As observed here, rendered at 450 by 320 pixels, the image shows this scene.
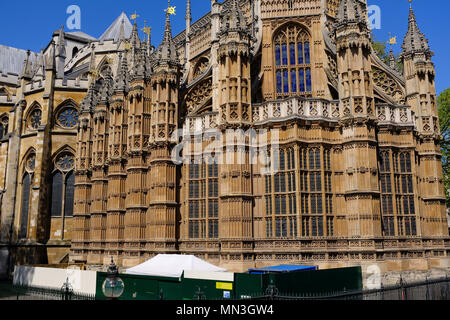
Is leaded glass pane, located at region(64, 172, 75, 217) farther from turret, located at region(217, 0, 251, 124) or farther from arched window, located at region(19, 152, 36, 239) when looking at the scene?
turret, located at region(217, 0, 251, 124)

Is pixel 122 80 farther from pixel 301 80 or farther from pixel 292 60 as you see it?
pixel 301 80

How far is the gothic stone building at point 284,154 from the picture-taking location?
23.9 metres

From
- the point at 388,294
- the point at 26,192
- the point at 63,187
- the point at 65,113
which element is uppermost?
the point at 65,113

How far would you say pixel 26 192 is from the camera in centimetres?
4619

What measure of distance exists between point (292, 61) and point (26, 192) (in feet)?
108

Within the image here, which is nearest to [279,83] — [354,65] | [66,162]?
[354,65]

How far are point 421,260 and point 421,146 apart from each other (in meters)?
7.55

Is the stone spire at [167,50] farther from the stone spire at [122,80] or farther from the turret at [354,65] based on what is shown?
the turret at [354,65]

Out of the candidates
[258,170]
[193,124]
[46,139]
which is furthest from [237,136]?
[46,139]

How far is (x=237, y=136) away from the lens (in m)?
25.1

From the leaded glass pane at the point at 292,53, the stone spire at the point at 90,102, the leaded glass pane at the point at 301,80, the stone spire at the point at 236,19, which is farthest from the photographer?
the stone spire at the point at 90,102

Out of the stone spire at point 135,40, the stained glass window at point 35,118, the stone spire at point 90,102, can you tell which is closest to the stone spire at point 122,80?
the stone spire at point 135,40

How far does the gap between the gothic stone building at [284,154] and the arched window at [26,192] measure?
412 inches
